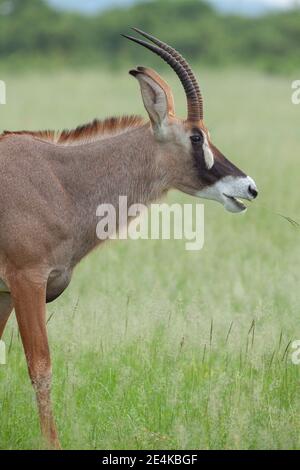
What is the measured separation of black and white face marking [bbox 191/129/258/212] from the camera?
6918 millimetres

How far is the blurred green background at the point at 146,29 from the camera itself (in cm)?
4147

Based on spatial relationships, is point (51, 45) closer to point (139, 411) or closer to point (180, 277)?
point (180, 277)

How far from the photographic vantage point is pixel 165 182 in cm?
710

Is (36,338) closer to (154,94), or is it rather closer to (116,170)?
(116,170)

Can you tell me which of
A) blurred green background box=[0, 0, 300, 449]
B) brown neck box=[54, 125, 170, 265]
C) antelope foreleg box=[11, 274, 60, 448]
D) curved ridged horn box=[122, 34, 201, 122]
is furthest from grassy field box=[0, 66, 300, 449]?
curved ridged horn box=[122, 34, 201, 122]

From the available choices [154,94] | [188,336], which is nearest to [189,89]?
[154,94]

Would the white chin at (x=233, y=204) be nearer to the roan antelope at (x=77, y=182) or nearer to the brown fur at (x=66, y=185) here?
the roan antelope at (x=77, y=182)

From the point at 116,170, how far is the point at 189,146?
1.57 ft

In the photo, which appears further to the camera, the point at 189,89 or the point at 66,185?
the point at 189,89

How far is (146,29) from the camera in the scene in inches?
1784

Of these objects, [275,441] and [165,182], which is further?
[165,182]

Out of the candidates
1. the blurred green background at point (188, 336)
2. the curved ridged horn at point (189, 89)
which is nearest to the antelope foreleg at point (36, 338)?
the blurred green background at point (188, 336)

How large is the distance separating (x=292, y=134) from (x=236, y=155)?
109 inches
